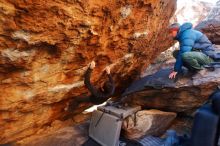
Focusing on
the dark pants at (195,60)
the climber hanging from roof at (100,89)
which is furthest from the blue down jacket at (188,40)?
the climber hanging from roof at (100,89)

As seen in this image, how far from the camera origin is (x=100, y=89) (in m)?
7.09

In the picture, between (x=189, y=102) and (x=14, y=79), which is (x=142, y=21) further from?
(x=14, y=79)

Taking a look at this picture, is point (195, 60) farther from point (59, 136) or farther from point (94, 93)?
point (59, 136)

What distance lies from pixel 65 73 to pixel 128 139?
88.2 inches

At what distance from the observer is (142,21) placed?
6.30 meters

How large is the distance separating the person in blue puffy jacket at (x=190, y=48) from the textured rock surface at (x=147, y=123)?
1.22 metres

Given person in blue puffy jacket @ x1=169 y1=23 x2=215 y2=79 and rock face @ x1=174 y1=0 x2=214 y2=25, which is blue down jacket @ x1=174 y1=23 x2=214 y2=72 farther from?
rock face @ x1=174 y1=0 x2=214 y2=25

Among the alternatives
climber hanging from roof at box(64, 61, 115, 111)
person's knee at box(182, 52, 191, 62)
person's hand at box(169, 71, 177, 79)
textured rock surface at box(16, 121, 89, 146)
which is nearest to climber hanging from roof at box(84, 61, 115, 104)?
climber hanging from roof at box(64, 61, 115, 111)

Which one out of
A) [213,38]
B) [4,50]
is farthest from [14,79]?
[213,38]

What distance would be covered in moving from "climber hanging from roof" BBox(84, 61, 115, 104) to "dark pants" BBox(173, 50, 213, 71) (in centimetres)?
186

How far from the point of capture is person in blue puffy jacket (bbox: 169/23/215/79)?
5.79 metres

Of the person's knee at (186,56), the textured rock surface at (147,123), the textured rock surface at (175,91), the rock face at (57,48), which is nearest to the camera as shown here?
the rock face at (57,48)

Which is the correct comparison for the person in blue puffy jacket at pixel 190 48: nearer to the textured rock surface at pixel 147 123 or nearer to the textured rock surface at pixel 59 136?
the textured rock surface at pixel 147 123

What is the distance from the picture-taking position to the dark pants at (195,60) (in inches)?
228
